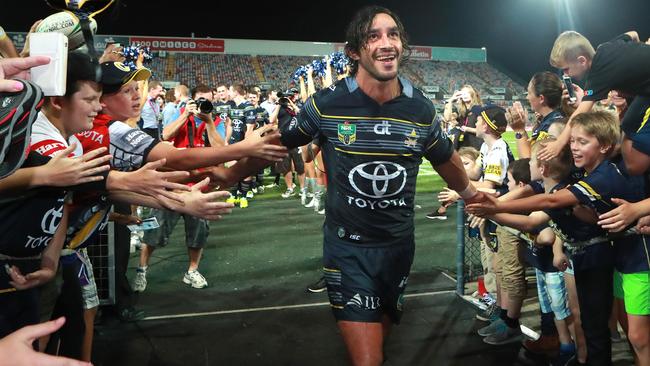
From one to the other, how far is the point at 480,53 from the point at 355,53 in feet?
173

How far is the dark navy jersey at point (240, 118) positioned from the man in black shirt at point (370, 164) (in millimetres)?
9515

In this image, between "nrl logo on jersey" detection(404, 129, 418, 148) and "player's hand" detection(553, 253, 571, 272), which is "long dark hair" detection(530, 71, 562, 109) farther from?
"nrl logo on jersey" detection(404, 129, 418, 148)

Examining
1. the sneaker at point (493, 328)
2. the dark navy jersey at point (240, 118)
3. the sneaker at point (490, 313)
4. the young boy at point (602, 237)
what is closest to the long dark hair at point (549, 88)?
the young boy at point (602, 237)

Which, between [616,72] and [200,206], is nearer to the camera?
[200,206]

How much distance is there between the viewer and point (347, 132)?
9.73 feet

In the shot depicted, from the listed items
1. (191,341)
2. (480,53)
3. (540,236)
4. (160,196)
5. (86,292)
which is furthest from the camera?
(480,53)

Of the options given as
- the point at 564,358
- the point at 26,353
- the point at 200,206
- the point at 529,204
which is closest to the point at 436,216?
the point at 564,358

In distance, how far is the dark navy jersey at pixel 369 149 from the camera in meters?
2.95

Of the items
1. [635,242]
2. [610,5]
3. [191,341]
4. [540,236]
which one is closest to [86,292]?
[191,341]

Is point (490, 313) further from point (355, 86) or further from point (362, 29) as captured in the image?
point (362, 29)

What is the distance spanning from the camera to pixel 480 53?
171 feet

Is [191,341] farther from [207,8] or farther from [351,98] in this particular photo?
[207,8]

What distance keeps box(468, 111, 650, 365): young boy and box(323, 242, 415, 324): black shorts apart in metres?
0.68

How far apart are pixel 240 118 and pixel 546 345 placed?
31.5 feet
